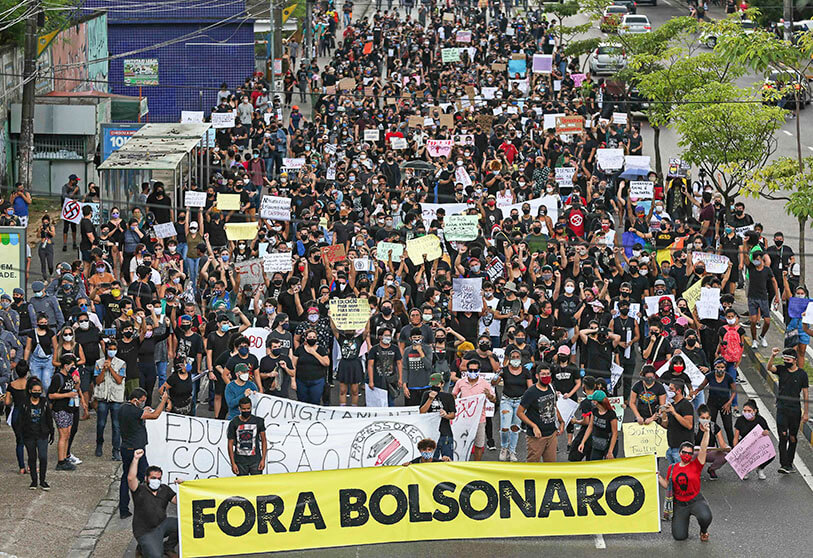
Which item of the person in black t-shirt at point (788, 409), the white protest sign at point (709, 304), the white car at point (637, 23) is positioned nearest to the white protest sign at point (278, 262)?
the white protest sign at point (709, 304)

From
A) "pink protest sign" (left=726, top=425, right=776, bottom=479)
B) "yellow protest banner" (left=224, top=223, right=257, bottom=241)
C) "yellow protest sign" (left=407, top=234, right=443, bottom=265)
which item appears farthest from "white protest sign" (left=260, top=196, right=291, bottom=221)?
"pink protest sign" (left=726, top=425, right=776, bottom=479)

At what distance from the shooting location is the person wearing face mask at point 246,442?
49.2ft

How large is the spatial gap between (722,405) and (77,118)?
18664mm

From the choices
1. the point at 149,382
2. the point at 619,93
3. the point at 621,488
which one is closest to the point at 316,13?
the point at 619,93

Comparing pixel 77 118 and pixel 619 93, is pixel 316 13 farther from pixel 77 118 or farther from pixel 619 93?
pixel 77 118

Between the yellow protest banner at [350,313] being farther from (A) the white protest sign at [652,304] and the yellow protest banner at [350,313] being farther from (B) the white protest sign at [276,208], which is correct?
(B) the white protest sign at [276,208]

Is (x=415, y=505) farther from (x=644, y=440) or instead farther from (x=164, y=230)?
(x=164, y=230)

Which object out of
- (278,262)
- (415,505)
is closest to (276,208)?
(278,262)

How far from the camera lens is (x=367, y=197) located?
2519 centimetres

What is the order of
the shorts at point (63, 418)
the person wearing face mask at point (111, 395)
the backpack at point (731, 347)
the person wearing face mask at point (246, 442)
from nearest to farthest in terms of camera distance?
1. the person wearing face mask at point (246, 442)
2. the shorts at point (63, 418)
3. the person wearing face mask at point (111, 395)
4. the backpack at point (731, 347)

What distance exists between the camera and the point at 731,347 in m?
18.1

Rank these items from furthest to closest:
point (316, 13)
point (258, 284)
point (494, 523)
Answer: point (316, 13), point (258, 284), point (494, 523)

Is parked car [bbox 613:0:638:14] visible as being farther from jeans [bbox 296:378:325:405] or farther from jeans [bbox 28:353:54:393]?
jeans [bbox 28:353:54:393]

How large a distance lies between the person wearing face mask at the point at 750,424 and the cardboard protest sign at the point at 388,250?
6913 millimetres
